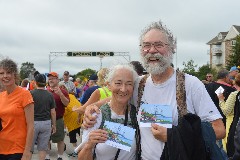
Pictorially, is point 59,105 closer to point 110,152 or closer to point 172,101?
point 110,152

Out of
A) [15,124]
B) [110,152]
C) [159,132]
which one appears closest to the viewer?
[159,132]

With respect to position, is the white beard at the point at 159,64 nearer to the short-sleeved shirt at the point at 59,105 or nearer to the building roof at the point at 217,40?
the short-sleeved shirt at the point at 59,105

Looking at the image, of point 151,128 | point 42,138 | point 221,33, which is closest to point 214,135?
point 151,128

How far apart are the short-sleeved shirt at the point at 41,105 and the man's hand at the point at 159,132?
5.25 meters

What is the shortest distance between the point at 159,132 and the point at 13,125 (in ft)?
7.15

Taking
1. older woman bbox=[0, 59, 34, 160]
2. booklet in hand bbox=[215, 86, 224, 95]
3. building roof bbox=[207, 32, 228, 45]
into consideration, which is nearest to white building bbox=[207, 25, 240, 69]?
building roof bbox=[207, 32, 228, 45]

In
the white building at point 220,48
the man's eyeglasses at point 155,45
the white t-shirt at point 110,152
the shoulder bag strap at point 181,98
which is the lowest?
the white t-shirt at point 110,152

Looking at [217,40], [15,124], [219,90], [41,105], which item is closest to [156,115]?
[15,124]

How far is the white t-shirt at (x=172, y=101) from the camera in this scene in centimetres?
273

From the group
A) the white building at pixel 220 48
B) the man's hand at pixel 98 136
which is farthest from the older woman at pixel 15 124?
the white building at pixel 220 48

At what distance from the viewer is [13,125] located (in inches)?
170

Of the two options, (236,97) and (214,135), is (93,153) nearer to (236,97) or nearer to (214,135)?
(214,135)

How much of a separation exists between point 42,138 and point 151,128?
17.5 ft

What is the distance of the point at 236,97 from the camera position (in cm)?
628
